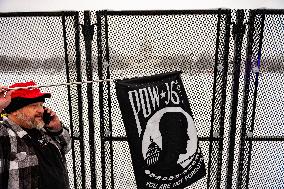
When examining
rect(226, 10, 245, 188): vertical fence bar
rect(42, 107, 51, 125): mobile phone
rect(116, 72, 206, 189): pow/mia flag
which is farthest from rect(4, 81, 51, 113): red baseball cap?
rect(226, 10, 245, 188): vertical fence bar

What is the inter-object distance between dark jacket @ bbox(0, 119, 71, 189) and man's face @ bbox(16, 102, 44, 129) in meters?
0.09

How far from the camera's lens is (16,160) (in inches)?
102

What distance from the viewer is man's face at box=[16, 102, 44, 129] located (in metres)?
2.82

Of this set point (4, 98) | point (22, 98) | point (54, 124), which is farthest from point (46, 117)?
point (4, 98)

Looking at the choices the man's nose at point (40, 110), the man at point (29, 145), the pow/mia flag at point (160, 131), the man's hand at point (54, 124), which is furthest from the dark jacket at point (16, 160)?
the pow/mia flag at point (160, 131)

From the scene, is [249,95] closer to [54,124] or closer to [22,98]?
[54,124]

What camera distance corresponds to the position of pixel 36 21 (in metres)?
3.18

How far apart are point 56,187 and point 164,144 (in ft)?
3.92

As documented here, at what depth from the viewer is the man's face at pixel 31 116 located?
9.24 ft

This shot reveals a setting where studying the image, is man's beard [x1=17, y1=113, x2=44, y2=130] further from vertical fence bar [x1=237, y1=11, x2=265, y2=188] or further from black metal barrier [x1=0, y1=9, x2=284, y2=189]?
vertical fence bar [x1=237, y1=11, x2=265, y2=188]

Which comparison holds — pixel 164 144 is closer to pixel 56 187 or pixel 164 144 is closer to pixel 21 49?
pixel 56 187

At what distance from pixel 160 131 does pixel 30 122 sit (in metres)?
1.34

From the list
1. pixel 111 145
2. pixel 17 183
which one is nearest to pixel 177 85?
pixel 111 145

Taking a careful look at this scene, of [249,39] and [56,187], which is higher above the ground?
[249,39]
